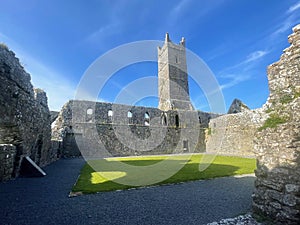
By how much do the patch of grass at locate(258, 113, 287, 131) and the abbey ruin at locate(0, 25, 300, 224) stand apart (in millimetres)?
16

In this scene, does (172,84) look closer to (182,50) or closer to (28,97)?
(182,50)

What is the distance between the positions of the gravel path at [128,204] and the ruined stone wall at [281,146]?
30.0 inches

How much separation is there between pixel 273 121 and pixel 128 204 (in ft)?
11.1

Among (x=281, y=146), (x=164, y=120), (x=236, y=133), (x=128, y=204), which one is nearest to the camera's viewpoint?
(x=281, y=146)

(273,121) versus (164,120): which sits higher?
(164,120)

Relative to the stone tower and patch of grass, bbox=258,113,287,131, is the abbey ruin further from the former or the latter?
the stone tower

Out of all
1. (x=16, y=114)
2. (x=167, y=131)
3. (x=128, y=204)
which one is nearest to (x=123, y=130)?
(x=167, y=131)

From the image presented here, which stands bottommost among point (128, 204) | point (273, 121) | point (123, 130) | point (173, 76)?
point (128, 204)

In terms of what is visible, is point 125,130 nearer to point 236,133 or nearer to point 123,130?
point 123,130

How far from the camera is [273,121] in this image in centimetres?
326

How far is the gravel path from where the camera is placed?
3230mm

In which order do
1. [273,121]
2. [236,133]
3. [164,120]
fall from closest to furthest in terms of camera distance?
1. [273,121]
2. [236,133]
3. [164,120]

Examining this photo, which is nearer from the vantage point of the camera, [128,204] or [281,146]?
[281,146]

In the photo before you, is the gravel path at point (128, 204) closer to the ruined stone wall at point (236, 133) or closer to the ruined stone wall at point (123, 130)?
the ruined stone wall at point (236, 133)
